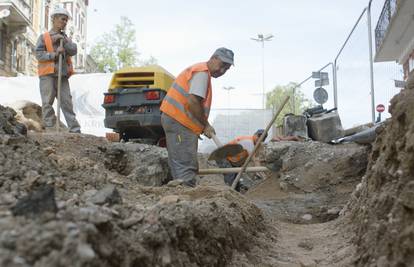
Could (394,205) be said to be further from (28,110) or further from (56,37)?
(28,110)

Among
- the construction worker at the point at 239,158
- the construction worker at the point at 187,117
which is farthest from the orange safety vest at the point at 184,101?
the construction worker at the point at 239,158

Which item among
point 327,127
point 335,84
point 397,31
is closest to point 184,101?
point 327,127

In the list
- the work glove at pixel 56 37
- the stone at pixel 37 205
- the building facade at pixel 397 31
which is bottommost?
the stone at pixel 37 205

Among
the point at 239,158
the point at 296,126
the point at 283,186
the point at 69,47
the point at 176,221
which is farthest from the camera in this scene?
the point at 296,126

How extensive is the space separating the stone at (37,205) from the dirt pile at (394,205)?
146cm

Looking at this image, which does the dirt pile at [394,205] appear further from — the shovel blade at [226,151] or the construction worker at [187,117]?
the shovel blade at [226,151]

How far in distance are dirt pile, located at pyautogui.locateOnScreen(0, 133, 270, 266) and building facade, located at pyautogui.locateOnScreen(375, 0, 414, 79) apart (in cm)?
761

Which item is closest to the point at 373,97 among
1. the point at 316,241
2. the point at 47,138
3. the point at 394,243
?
the point at 316,241

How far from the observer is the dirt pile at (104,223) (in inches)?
59.5

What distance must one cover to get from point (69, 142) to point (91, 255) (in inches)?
212

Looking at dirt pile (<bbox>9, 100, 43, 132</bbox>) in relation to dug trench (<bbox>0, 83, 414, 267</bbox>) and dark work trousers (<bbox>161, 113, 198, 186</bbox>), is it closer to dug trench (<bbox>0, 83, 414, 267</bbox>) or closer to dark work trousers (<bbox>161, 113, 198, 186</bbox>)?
dug trench (<bbox>0, 83, 414, 267</bbox>)

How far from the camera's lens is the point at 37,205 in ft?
5.69

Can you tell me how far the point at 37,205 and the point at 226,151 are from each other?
4582 mm

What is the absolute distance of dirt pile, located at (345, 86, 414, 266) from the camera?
84.5 inches
